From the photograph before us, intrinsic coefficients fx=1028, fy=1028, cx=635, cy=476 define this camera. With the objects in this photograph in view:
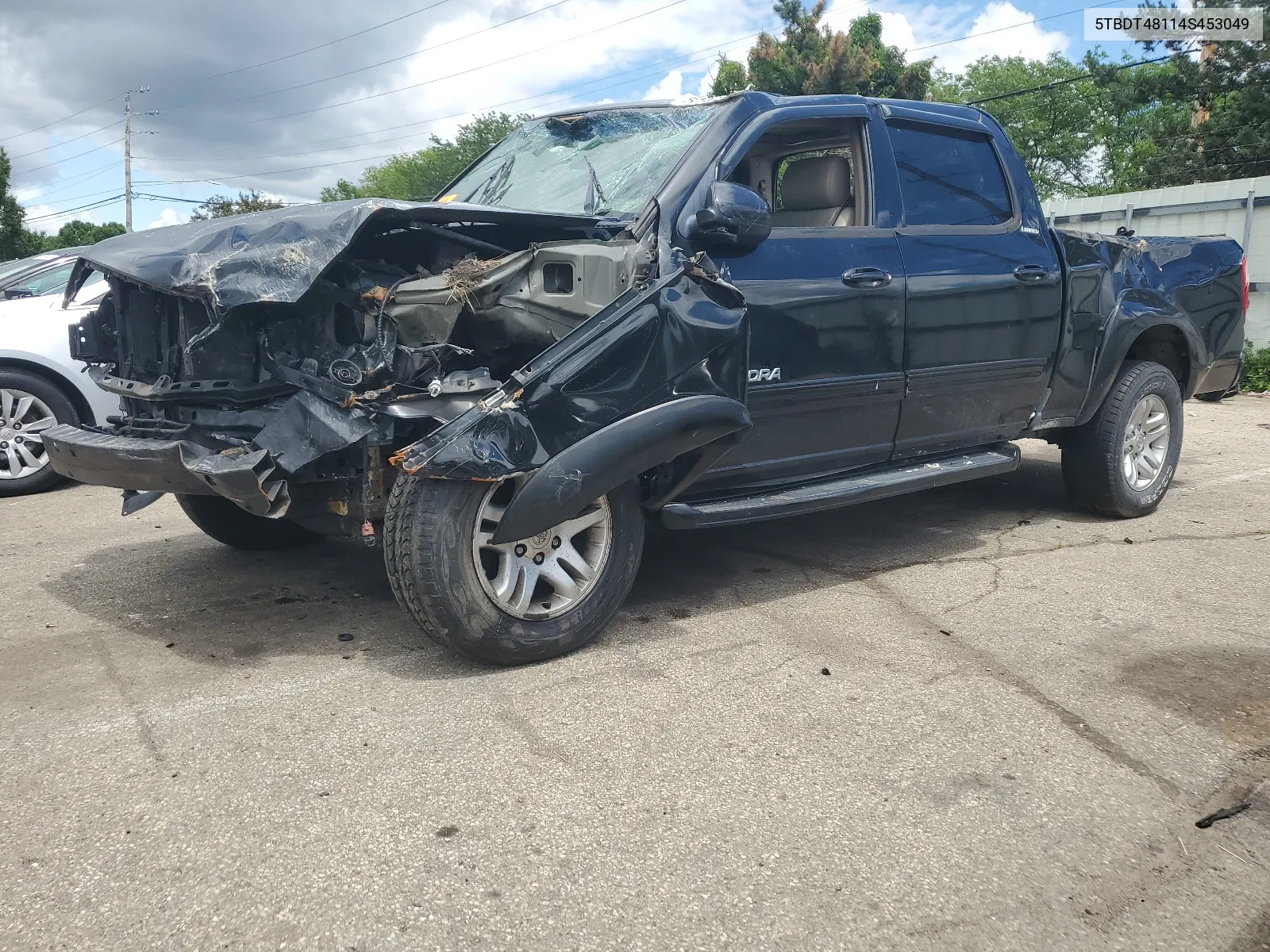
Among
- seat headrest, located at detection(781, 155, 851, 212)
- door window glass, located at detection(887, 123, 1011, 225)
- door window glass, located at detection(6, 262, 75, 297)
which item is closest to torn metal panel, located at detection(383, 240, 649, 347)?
seat headrest, located at detection(781, 155, 851, 212)

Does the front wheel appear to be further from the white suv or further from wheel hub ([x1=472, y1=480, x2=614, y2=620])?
the white suv

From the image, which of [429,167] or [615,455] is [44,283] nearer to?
[615,455]

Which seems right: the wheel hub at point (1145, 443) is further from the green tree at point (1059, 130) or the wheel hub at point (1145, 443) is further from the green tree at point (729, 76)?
the green tree at point (1059, 130)

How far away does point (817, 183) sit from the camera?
4527 millimetres

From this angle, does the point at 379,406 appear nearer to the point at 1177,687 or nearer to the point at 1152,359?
the point at 1177,687

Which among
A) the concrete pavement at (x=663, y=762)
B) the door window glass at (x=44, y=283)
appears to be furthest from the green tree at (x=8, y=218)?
the concrete pavement at (x=663, y=762)

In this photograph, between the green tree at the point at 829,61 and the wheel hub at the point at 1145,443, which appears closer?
the wheel hub at the point at 1145,443

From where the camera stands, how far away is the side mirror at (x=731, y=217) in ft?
11.7

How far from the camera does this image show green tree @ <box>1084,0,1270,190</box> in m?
24.6

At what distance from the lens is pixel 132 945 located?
1.99 metres

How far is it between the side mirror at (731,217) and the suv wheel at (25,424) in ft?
15.7

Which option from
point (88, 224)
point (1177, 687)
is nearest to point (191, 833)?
point (1177, 687)

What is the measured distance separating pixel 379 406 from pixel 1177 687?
8.95 ft

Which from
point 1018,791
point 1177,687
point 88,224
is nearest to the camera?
point 1018,791
